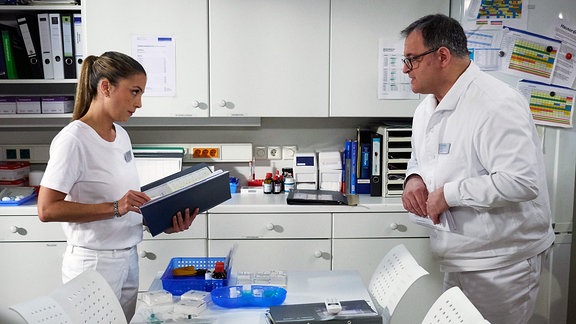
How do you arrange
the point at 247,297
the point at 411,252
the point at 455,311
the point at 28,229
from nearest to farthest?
the point at 455,311 < the point at 247,297 < the point at 28,229 < the point at 411,252

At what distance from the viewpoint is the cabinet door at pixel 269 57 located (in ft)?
10.1

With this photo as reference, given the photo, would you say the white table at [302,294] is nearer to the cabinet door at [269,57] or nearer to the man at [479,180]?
the man at [479,180]

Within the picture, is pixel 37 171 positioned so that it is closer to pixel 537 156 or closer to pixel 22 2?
pixel 22 2

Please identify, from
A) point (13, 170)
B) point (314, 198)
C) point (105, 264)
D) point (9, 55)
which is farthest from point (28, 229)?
point (314, 198)

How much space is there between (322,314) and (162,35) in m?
1.96

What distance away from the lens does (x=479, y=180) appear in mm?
1963

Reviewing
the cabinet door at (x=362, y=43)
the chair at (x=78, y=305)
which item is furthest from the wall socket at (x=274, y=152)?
the chair at (x=78, y=305)

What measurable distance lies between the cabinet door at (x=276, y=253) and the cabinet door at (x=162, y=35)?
795 millimetres

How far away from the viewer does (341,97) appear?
10.4ft

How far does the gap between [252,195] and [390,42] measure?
3.81ft

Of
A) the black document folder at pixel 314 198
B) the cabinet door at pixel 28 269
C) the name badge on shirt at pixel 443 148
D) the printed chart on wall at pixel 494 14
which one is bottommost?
the cabinet door at pixel 28 269

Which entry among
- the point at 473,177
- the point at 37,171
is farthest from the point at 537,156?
the point at 37,171

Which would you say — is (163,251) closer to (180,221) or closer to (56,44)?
(180,221)

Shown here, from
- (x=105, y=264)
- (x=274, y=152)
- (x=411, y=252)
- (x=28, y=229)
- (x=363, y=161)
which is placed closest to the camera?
(x=105, y=264)
